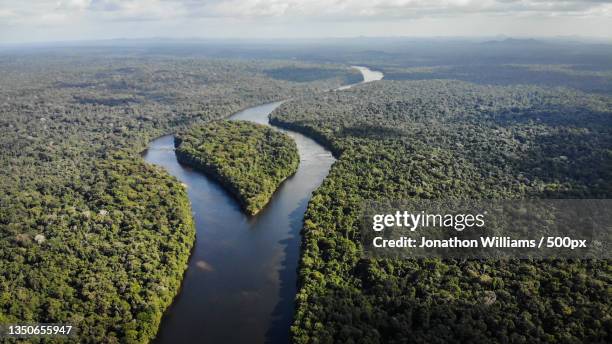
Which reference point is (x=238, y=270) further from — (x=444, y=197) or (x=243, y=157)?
(x=243, y=157)

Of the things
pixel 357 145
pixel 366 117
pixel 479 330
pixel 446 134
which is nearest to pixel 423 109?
pixel 366 117

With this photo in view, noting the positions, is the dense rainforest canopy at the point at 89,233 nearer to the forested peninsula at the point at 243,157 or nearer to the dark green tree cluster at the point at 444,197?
the forested peninsula at the point at 243,157

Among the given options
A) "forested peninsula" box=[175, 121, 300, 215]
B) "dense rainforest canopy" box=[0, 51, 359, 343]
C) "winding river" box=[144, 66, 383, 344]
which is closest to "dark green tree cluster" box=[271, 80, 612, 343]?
→ "winding river" box=[144, 66, 383, 344]

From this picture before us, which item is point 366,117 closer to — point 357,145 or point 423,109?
point 423,109

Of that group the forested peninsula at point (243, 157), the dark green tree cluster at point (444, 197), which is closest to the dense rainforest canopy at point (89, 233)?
the forested peninsula at point (243, 157)

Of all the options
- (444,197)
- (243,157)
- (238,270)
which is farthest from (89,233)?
(444,197)

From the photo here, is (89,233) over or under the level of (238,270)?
over
